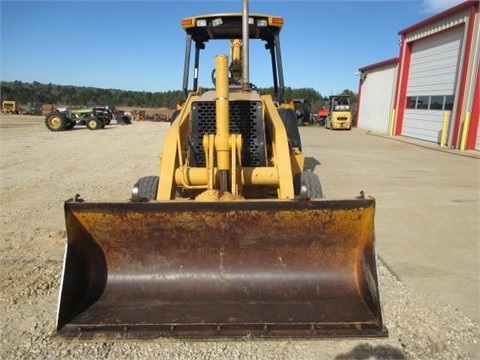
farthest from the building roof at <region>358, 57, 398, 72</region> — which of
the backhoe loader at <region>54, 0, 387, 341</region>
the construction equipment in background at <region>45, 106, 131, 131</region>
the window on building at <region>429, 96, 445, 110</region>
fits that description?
the backhoe loader at <region>54, 0, 387, 341</region>

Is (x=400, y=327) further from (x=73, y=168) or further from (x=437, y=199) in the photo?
(x=73, y=168)

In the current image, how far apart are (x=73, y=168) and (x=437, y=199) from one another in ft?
24.3

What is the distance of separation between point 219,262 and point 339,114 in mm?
23718

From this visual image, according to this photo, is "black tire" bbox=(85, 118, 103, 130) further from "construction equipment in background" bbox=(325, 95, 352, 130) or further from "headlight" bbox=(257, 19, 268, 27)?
"headlight" bbox=(257, 19, 268, 27)

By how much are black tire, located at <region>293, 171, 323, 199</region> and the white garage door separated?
43.4 ft

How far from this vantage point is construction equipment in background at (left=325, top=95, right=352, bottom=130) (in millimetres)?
25317

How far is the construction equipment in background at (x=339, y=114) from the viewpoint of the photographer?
2532cm

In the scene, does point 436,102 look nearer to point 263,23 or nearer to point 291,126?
point 291,126

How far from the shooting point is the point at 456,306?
311cm

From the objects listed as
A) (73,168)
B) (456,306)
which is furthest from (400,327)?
Answer: (73,168)

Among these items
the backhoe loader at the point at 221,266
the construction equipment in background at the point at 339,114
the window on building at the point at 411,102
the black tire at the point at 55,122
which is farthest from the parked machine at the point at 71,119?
the backhoe loader at the point at 221,266

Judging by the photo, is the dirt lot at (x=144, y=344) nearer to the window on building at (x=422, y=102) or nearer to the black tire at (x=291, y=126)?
the black tire at (x=291, y=126)

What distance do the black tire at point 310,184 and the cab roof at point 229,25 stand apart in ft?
6.68

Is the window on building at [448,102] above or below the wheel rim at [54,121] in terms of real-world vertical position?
above
